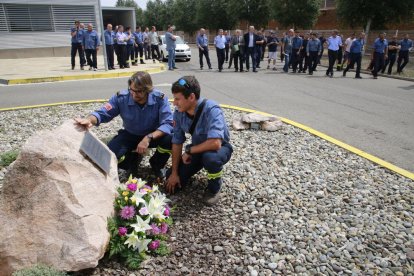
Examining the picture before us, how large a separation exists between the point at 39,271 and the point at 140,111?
1.99m

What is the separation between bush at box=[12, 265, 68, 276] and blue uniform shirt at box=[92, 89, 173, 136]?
1.76m

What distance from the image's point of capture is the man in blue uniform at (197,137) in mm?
3283

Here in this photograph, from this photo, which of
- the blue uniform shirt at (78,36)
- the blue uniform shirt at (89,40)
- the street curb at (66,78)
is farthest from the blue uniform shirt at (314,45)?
the blue uniform shirt at (78,36)

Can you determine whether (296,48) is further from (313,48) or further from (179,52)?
(179,52)

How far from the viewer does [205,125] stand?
3424 mm

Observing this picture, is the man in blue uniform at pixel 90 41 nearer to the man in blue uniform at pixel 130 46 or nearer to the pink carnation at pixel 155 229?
the man in blue uniform at pixel 130 46

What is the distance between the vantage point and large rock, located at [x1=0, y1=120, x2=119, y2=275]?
2.42m

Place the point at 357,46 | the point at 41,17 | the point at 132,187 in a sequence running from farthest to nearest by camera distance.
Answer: the point at 41,17 → the point at 357,46 → the point at 132,187

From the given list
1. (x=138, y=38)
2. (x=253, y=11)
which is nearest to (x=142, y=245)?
(x=138, y=38)

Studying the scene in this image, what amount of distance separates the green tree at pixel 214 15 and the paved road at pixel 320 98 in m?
37.7

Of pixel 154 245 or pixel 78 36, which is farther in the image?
pixel 78 36

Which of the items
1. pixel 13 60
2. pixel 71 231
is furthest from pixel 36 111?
pixel 13 60

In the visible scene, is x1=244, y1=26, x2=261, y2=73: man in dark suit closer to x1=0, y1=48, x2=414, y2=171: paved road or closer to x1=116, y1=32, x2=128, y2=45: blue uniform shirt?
x1=0, y1=48, x2=414, y2=171: paved road

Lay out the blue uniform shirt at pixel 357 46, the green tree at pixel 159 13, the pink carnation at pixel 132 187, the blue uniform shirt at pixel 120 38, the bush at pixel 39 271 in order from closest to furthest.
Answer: the bush at pixel 39 271, the pink carnation at pixel 132 187, the blue uniform shirt at pixel 357 46, the blue uniform shirt at pixel 120 38, the green tree at pixel 159 13
